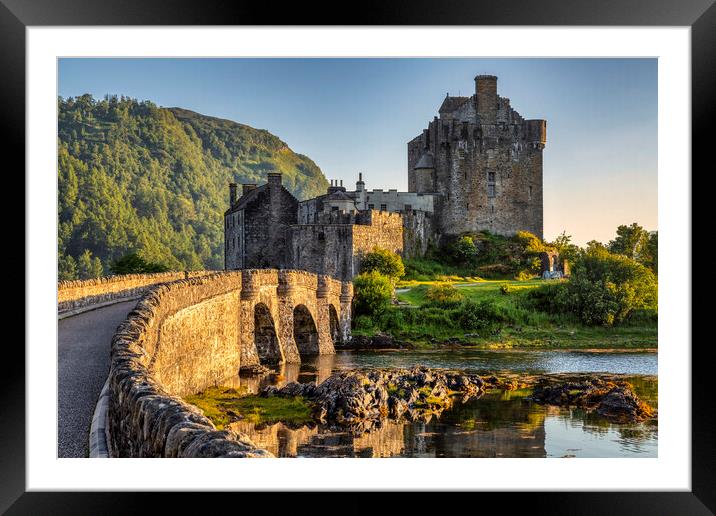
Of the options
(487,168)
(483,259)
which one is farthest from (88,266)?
(487,168)

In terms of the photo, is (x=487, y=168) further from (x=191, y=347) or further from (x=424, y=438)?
(x=191, y=347)

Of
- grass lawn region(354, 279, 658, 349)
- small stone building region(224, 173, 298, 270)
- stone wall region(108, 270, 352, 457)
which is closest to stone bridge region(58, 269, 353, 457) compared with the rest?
stone wall region(108, 270, 352, 457)

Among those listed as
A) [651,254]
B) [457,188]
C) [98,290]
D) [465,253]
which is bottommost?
[98,290]

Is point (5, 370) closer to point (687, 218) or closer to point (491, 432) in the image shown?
point (687, 218)

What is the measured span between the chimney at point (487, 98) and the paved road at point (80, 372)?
3371cm

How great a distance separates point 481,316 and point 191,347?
18.7m

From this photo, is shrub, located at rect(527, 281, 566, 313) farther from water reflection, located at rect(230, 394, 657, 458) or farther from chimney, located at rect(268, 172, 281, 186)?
water reflection, located at rect(230, 394, 657, 458)

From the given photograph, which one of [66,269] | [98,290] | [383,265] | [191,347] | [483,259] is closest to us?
[191,347]

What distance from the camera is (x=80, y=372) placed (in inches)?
397

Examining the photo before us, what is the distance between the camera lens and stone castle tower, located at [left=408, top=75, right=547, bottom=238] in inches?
1779

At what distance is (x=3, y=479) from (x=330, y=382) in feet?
36.6

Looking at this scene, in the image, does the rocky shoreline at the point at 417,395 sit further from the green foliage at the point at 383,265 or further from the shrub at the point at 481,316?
the green foliage at the point at 383,265

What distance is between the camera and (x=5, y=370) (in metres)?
7.50

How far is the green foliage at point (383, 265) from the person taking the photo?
37656mm
